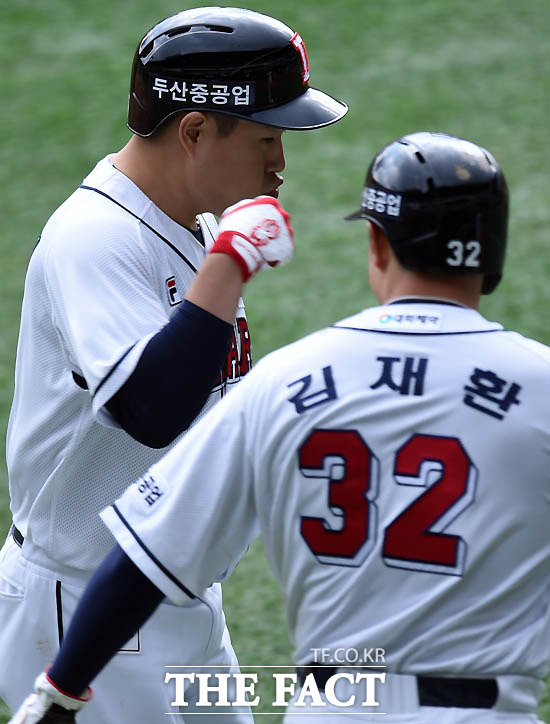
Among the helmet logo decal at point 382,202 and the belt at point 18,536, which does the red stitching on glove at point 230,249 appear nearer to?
the helmet logo decal at point 382,202

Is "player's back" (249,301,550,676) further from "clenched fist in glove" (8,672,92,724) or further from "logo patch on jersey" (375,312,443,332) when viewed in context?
"clenched fist in glove" (8,672,92,724)

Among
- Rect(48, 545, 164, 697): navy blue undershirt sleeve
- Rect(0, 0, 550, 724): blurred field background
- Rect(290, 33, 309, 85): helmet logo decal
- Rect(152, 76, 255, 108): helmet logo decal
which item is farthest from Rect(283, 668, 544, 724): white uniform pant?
Rect(0, 0, 550, 724): blurred field background

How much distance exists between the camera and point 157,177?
3092 millimetres

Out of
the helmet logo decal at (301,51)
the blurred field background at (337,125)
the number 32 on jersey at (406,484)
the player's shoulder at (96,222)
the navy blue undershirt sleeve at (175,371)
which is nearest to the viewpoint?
the number 32 on jersey at (406,484)

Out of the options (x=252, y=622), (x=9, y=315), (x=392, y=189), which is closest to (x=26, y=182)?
(x=9, y=315)

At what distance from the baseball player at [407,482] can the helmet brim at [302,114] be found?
2.49ft

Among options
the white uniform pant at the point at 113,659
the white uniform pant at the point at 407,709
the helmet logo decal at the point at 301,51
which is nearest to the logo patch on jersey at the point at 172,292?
the helmet logo decal at the point at 301,51

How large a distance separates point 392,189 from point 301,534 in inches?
26.3

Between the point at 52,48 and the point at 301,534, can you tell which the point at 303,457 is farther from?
the point at 52,48

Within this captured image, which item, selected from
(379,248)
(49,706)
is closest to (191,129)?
(379,248)

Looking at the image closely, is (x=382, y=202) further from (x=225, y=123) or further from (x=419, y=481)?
(x=225, y=123)

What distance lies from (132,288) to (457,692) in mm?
1151

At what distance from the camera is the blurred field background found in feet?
27.8

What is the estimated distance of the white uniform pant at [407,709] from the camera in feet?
7.36
